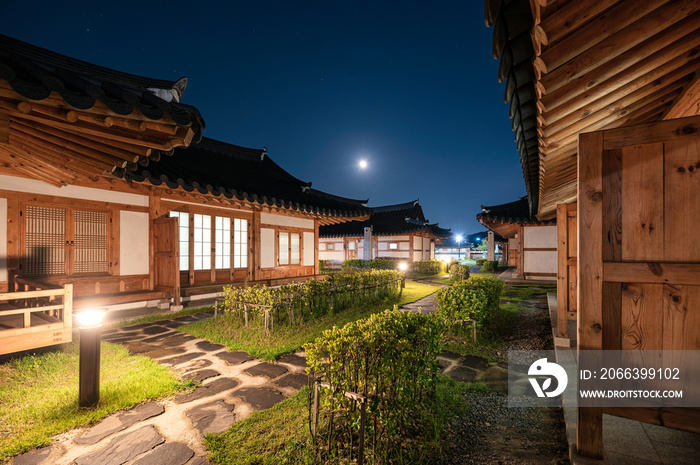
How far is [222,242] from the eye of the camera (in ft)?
34.5

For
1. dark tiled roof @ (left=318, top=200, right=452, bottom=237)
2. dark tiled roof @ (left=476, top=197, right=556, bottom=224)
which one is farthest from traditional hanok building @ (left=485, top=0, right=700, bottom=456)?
dark tiled roof @ (left=318, top=200, right=452, bottom=237)

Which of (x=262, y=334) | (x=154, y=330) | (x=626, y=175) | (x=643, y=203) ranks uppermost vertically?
(x=626, y=175)

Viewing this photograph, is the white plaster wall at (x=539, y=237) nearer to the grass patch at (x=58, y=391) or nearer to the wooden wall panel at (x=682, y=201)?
the wooden wall panel at (x=682, y=201)

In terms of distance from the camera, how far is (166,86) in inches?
384

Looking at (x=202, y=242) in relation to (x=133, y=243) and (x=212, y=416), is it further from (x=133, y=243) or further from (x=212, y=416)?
(x=212, y=416)

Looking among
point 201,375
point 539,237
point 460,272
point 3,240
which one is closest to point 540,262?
point 539,237

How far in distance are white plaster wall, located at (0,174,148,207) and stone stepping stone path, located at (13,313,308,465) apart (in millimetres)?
4361

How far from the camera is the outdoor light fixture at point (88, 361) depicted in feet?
11.4

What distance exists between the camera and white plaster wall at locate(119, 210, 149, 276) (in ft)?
26.7

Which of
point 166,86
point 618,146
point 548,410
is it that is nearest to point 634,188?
point 618,146

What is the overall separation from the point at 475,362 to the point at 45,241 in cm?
986

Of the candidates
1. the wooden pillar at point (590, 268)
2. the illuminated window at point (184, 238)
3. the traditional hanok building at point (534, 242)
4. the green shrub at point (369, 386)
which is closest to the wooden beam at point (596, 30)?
the wooden pillar at point (590, 268)

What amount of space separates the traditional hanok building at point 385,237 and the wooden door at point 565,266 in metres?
18.0

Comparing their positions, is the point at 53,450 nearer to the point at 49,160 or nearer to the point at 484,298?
the point at 49,160
